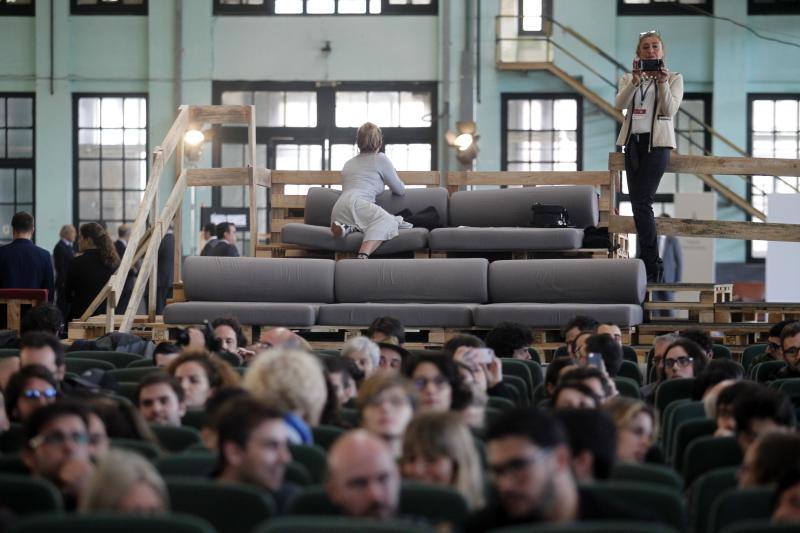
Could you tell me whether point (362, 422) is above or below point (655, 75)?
below

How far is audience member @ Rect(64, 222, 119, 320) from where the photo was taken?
12.1 meters

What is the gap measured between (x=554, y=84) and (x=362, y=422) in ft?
50.2

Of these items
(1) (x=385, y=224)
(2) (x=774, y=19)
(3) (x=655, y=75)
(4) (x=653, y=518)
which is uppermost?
(2) (x=774, y=19)

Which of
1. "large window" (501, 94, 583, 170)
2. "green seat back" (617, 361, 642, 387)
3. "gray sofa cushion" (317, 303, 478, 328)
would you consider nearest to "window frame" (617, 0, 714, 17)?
"large window" (501, 94, 583, 170)

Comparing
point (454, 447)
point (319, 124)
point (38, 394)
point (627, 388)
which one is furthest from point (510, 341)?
point (319, 124)

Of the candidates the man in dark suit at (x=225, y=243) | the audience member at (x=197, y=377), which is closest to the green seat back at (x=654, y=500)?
the audience member at (x=197, y=377)

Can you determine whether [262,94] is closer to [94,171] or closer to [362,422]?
[94,171]

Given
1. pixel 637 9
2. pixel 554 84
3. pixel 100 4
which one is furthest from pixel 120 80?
pixel 637 9

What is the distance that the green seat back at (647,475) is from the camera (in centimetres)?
479

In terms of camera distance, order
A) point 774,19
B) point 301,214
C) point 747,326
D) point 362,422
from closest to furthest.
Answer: point 362,422, point 747,326, point 301,214, point 774,19

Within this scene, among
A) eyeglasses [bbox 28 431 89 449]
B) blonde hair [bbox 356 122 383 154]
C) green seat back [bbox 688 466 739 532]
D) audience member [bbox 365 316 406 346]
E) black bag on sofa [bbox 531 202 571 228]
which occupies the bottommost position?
green seat back [bbox 688 466 739 532]

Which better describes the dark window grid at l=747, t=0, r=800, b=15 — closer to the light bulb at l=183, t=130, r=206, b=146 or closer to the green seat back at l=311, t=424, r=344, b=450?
the light bulb at l=183, t=130, r=206, b=146

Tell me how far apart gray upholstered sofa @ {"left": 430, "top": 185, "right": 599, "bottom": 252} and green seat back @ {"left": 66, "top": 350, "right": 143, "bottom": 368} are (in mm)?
3485

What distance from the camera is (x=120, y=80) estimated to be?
20281mm
